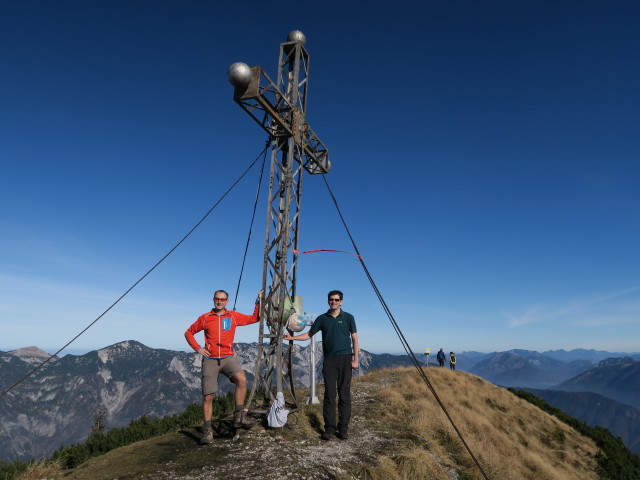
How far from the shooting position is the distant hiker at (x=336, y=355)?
23.4ft

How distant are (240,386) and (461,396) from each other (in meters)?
15.6

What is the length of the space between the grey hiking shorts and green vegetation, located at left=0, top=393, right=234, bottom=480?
332cm

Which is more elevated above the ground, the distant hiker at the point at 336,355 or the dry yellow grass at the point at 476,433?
the distant hiker at the point at 336,355

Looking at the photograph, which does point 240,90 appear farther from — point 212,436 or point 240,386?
point 212,436

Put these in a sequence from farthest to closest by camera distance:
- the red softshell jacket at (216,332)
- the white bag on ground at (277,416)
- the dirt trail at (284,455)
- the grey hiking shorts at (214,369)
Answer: the white bag on ground at (277,416) < the red softshell jacket at (216,332) < the grey hiking shorts at (214,369) < the dirt trail at (284,455)

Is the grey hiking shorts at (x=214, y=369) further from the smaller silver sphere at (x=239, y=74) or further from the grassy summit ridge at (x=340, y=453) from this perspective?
the smaller silver sphere at (x=239, y=74)

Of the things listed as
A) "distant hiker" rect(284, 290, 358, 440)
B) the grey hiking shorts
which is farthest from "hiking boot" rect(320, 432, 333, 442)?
the grey hiking shorts

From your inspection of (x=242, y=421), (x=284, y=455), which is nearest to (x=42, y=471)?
(x=242, y=421)

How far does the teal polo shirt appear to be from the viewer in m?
7.13

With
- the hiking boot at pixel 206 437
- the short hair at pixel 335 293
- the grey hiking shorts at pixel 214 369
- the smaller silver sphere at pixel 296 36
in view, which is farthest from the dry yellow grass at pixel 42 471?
the smaller silver sphere at pixel 296 36

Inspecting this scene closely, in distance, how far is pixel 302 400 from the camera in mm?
11641

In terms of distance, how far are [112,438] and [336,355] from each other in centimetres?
700

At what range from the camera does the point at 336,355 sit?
713 centimetres

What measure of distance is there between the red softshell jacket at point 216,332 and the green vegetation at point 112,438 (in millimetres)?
3630
